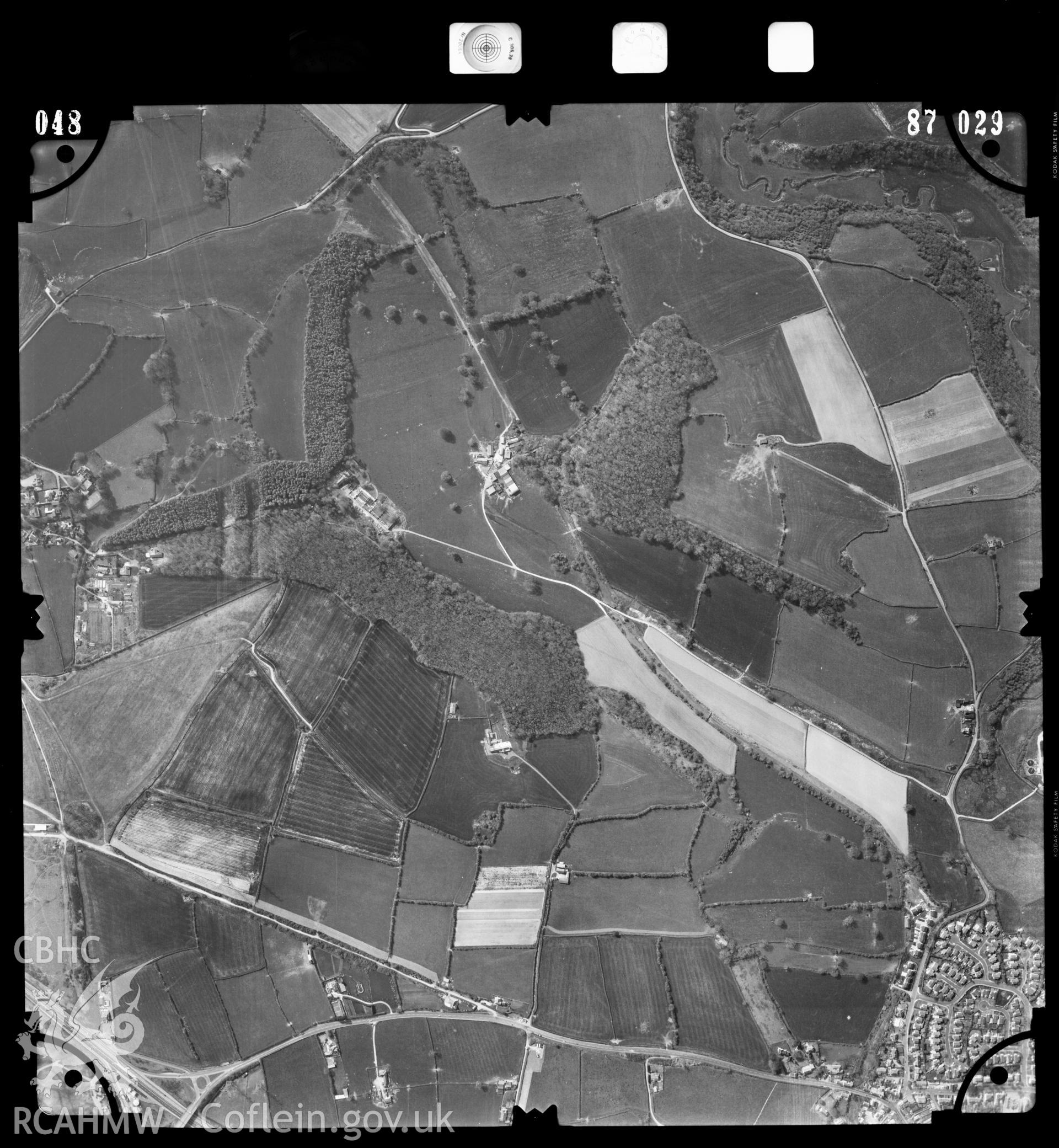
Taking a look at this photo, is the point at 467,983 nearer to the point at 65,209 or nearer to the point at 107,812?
the point at 107,812

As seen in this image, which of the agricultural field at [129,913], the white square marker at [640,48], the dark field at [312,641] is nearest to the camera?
the white square marker at [640,48]

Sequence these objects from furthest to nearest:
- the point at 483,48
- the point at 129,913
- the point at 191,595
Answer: the point at 191,595
the point at 129,913
the point at 483,48

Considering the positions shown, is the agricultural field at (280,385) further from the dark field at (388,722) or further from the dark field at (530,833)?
the dark field at (530,833)

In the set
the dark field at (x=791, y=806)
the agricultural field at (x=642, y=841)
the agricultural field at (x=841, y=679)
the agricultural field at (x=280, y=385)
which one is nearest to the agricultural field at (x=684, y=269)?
the agricultural field at (x=841, y=679)

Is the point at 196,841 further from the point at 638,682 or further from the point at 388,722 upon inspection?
the point at 638,682

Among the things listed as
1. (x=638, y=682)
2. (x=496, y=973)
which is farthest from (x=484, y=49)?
(x=496, y=973)

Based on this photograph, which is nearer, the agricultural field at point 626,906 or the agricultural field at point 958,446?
the agricultural field at point 626,906
